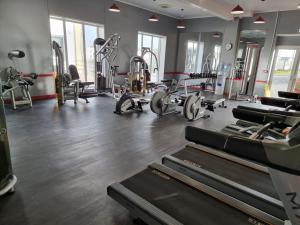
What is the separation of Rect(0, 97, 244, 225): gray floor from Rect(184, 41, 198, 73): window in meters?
6.26

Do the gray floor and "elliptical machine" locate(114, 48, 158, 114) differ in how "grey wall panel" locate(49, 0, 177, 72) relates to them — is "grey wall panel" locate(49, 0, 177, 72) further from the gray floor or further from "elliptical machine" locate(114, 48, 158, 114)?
the gray floor

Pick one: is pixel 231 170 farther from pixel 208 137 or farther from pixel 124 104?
pixel 124 104

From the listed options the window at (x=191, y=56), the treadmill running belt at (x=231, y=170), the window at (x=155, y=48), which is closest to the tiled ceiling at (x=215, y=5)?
the window at (x=155, y=48)

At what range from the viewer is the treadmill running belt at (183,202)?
5.32ft

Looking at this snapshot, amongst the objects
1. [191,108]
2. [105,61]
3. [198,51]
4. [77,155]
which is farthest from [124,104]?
[198,51]

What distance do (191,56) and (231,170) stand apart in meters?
9.81

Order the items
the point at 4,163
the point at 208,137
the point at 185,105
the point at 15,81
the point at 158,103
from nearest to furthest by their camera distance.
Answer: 1. the point at 208,137
2. the point at 4,163
3. the point at 185,105
4. the point at 158,103
5. the point at 15,81

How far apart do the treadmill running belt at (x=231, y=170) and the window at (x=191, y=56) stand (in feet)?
29.6

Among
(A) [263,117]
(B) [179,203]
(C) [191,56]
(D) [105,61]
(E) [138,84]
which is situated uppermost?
(C) [191,56]

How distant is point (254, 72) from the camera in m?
8.92

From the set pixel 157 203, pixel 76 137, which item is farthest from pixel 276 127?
pixel 76 137

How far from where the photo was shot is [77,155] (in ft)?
9.95

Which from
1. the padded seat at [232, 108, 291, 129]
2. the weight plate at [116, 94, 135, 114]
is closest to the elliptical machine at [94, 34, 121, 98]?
the weight plate at [116, 94, 135, 114]

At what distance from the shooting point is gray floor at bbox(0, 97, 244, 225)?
196 centimetres
